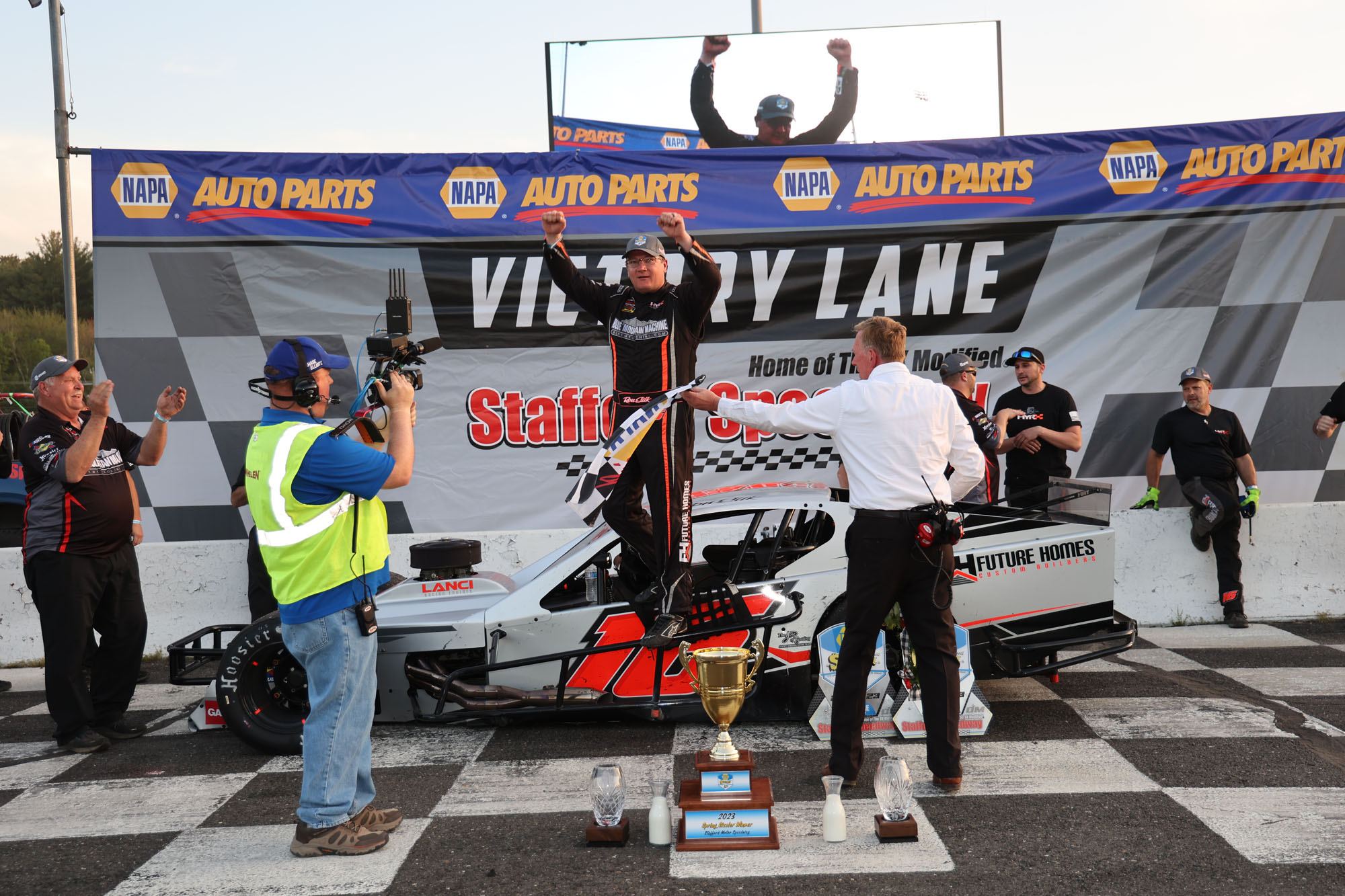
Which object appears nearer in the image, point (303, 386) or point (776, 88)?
point (303, 386)

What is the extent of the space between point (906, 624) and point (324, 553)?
230 cm

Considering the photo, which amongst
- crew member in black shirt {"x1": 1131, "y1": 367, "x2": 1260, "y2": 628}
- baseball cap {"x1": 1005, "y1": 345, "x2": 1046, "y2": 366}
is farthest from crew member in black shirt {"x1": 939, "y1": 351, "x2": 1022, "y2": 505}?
crew member in black shirt {"x1": 1131, "y1": 367, "x2": 1260, "y2": 628}

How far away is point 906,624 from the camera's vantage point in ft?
13.7

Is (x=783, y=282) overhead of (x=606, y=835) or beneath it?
overhead

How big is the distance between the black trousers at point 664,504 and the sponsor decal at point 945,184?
371 cm

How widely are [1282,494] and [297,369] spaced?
25.7 ft

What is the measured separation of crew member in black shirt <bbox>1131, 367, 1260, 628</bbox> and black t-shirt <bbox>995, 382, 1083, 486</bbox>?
0.90 m

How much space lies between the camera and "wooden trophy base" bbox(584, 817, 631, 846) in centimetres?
363

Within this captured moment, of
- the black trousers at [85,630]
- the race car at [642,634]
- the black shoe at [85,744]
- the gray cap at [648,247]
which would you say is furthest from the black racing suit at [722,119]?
the black shoe at [85,744]

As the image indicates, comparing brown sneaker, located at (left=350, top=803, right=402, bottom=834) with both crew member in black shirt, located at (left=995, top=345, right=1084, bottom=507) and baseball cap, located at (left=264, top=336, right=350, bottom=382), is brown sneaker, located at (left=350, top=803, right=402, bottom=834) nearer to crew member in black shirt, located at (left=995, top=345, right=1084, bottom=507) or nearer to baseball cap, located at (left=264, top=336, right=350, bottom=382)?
baseball cap, located at (left=264, top=336, right=350, bottom=382)

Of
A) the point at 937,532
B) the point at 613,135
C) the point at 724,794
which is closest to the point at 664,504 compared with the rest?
the point at 937,532

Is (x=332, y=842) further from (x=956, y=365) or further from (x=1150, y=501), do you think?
(x=1150, y=501)

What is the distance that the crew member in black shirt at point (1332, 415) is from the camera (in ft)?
24.6

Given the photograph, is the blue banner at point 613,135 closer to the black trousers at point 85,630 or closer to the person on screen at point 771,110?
the person on screen at point 771,110
